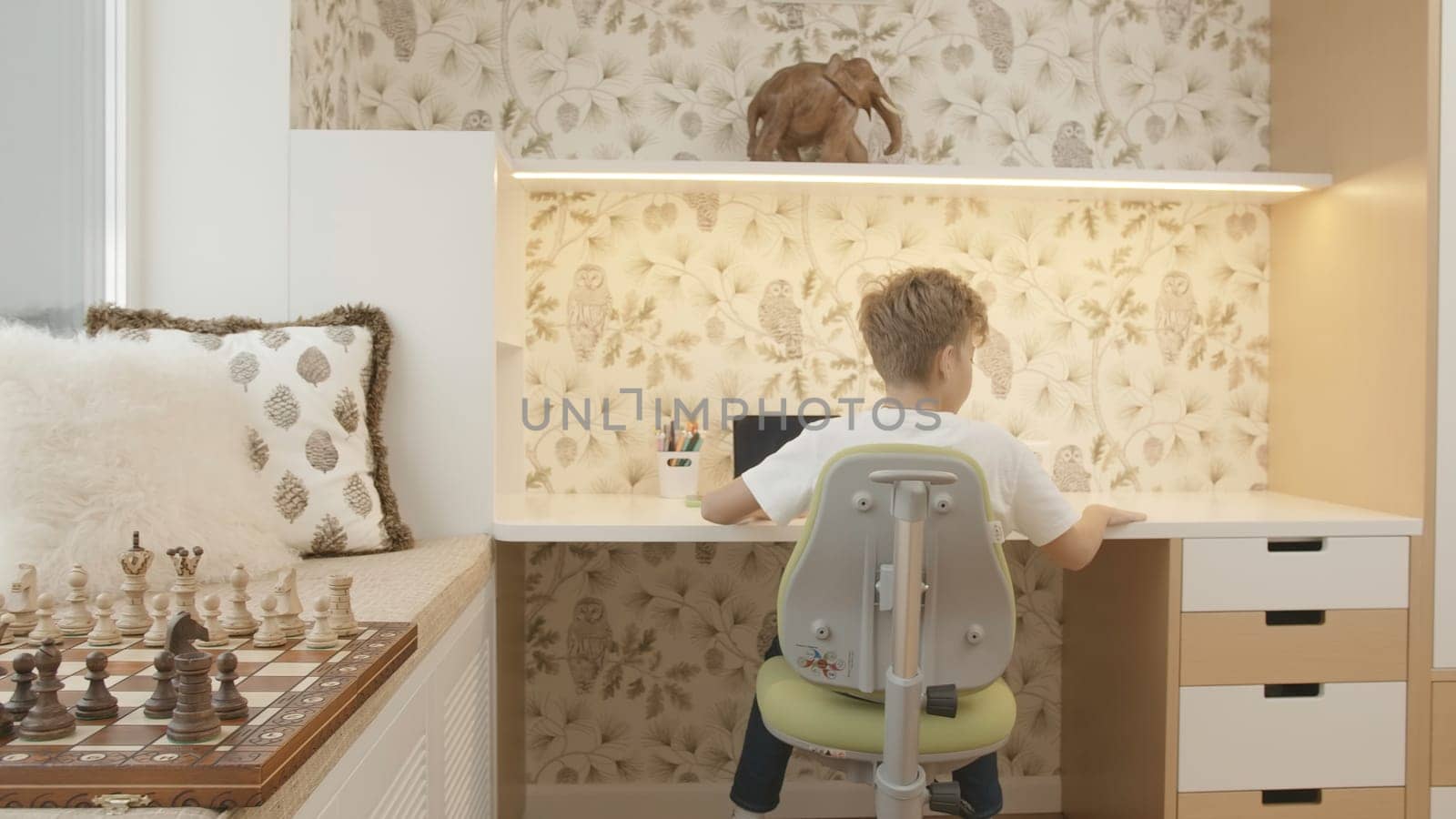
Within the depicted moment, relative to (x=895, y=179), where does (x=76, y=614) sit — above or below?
below

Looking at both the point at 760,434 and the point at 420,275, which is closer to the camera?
the point at 420,275

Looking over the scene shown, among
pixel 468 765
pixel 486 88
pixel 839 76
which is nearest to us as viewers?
pixel 468 765

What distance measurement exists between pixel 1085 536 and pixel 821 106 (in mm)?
1069

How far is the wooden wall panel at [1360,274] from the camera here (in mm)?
2039

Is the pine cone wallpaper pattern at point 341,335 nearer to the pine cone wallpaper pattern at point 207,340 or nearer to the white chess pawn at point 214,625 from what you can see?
the pine cone wallpaper pattern at point 207,340

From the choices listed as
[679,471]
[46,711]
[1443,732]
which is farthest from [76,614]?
[1443,732]

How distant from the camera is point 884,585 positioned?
4.59ft

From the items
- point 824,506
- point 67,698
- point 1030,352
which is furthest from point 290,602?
point 1030,352

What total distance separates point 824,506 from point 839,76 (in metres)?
1.20

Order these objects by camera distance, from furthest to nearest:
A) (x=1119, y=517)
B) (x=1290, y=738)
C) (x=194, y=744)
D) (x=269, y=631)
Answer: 1. (x=1290, y=738)
2. (x=1119, y=517)
3. (x=269, y=631)
4. (x=194, y=744)

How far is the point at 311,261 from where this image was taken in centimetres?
194

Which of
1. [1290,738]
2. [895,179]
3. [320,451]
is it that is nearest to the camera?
[320,451]

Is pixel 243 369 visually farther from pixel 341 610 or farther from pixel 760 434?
pixel 760 434

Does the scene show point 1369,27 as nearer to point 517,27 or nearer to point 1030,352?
point 1030,352
